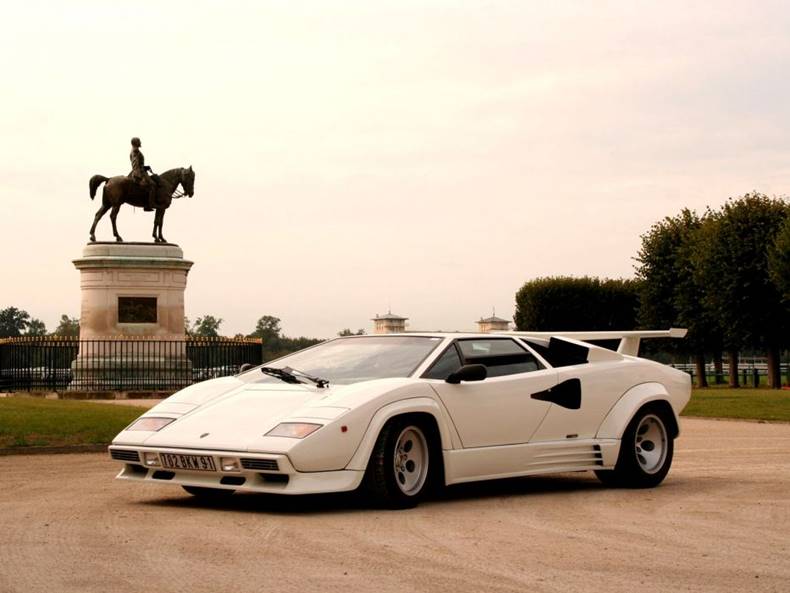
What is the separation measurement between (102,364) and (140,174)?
226 inches

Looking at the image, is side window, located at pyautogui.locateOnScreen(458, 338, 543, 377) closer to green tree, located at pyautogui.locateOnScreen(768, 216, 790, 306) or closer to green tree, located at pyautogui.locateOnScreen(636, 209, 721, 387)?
green tree, located at pyautogui.locateOnScreen(768, 216, 790, 306)

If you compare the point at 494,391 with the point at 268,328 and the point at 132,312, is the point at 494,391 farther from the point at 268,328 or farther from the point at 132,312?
the point at 268,328

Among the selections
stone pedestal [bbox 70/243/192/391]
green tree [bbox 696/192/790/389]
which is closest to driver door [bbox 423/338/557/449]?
stone pedestal [bbox 70/243/192/391]

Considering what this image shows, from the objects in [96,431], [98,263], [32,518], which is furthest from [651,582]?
[98,263]

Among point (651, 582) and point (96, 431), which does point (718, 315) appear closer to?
point (96, 431)

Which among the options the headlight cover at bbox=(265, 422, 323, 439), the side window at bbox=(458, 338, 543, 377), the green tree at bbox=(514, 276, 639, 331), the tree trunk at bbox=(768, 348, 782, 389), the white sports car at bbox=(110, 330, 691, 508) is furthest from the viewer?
the green tree at bbox=(514, 276, 639, 331)

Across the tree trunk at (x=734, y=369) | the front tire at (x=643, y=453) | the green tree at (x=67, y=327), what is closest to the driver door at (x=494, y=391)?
the front tire at (x=643, y=453)

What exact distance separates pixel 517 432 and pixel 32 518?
3.95 m

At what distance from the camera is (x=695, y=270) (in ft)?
204

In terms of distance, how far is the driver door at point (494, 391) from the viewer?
36.8 ft

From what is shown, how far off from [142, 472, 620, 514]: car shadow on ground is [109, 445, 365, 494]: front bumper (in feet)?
0.92

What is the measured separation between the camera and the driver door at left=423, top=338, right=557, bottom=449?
1121cm

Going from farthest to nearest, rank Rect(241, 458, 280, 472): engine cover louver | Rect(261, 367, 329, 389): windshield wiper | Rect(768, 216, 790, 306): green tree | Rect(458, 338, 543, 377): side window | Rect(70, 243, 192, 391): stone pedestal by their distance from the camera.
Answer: Rect(768, 216, 790, 306): green tree < Rect(70, 243, 192, 391): stone pedestal < Rect(458, 338, 543, 377): side window < Rect(261, 367, 329, 389): windshield wiper < Rect(241, 458, 280, 472): engine cover louver

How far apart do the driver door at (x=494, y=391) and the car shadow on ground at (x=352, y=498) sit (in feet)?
1.91
